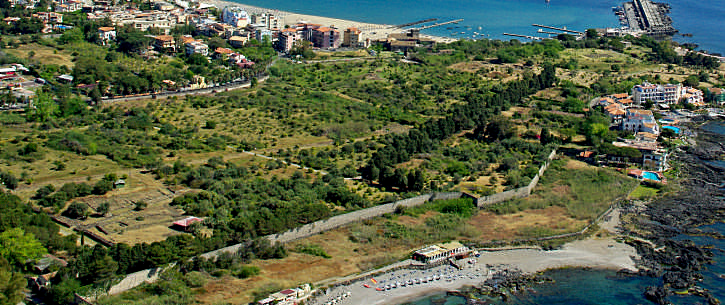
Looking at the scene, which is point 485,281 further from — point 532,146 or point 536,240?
point 532,146

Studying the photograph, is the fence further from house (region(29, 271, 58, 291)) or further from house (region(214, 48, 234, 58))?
house (region(214, 48, 234, 58))

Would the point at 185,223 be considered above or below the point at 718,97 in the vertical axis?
below

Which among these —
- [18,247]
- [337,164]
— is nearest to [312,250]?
[18,247]

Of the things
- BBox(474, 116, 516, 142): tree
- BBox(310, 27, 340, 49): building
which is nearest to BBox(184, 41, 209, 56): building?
BBox(310, 27, 340, 49): building

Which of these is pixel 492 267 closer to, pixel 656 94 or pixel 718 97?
pixel 656 94

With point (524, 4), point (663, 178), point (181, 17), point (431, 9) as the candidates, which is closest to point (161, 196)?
point (663, 178)
